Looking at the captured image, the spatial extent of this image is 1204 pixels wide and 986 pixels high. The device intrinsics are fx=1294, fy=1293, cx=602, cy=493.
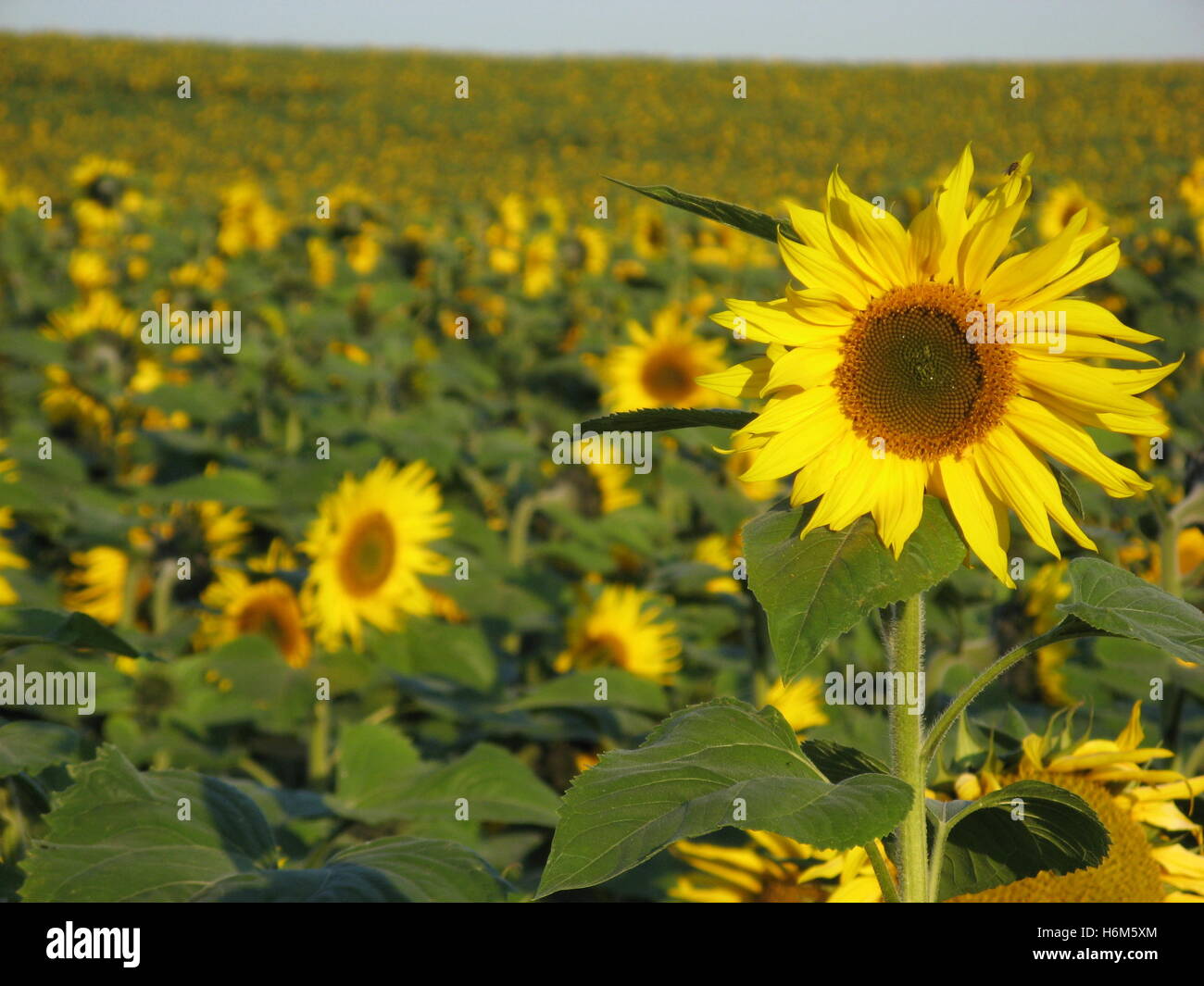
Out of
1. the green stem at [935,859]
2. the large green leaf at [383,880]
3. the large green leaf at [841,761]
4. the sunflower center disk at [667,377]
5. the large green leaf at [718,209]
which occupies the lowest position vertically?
the large green leaf at [383,880]

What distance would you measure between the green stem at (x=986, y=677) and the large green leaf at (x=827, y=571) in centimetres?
10

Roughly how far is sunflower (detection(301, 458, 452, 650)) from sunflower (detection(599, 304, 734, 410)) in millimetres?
1723

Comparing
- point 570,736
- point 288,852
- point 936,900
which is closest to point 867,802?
point 936,900

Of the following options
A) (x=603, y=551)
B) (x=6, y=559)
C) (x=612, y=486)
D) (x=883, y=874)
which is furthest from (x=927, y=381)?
(x=612, y=486)

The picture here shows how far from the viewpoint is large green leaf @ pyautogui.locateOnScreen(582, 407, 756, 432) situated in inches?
48.2

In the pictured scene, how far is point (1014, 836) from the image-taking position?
1268 millimetres

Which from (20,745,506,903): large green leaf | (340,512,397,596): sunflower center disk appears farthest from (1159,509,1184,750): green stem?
(340,512,397,596): sunflower center disk

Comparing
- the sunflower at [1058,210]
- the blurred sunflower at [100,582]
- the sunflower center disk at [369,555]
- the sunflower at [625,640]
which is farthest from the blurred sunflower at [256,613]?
the sunflower at [1058,210]

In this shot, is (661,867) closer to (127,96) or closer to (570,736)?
(570,736)

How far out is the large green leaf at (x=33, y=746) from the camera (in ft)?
4.65

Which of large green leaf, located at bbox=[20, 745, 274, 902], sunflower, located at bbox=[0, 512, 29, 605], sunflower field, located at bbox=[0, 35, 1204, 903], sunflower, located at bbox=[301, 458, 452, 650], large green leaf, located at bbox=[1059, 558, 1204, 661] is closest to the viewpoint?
large green leaf, located at bbox=[1059, 558, 1204, 661]

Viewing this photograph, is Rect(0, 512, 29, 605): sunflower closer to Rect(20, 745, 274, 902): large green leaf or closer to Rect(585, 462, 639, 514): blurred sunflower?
Rect(20, 745, 274, 902): large green leaf

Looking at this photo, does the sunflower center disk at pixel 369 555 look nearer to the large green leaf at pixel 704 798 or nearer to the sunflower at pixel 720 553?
the sunflower at pixel 720 553

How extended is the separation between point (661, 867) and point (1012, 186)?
178 centimetres
